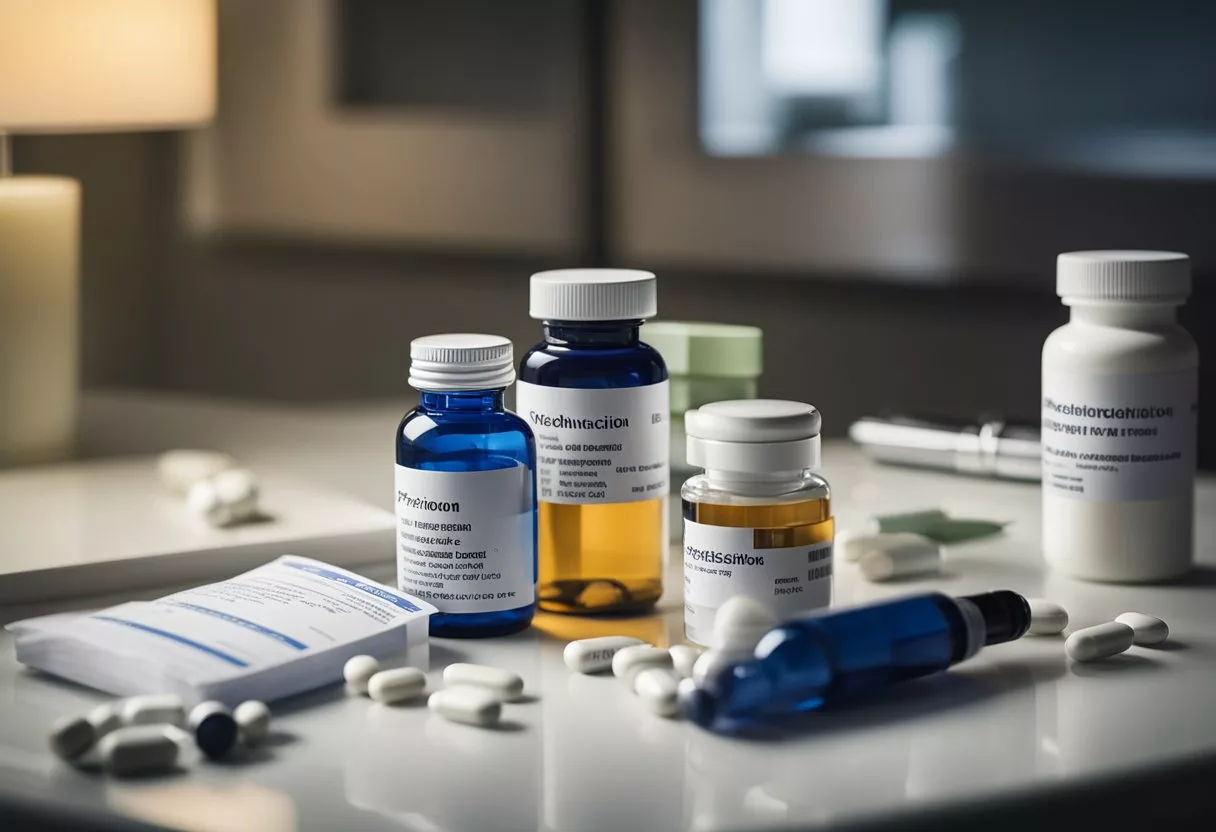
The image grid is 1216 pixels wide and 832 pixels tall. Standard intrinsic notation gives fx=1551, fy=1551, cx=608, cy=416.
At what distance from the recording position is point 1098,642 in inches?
25.0

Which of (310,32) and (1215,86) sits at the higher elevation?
(310,32)

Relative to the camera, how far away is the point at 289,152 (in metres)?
1.60

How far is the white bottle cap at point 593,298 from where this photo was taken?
681 millimetres

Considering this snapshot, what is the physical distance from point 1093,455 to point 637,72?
0.72 metres

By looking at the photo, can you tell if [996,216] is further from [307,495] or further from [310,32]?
[310,32]

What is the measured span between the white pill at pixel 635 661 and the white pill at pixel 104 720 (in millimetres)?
192

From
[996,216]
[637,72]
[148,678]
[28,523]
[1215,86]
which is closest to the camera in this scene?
[148,678]

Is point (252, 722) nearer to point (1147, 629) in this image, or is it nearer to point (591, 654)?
point (591, 654)

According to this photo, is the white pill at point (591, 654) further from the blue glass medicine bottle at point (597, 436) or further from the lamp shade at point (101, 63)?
the lamp shade at point (101, 63)

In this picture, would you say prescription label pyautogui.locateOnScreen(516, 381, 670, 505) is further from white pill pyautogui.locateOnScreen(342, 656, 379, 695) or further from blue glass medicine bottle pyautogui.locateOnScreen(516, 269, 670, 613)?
white pill pyautogui.locateOnScreen(342, 656, 379, 695)

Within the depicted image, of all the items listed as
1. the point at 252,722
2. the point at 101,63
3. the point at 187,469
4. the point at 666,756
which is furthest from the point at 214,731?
the point at 101,63

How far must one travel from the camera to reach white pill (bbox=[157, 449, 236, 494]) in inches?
37.0

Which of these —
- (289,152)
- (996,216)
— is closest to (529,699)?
(996,216)

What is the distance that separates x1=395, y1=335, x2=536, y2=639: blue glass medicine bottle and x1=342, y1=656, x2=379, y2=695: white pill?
0.07 metres
